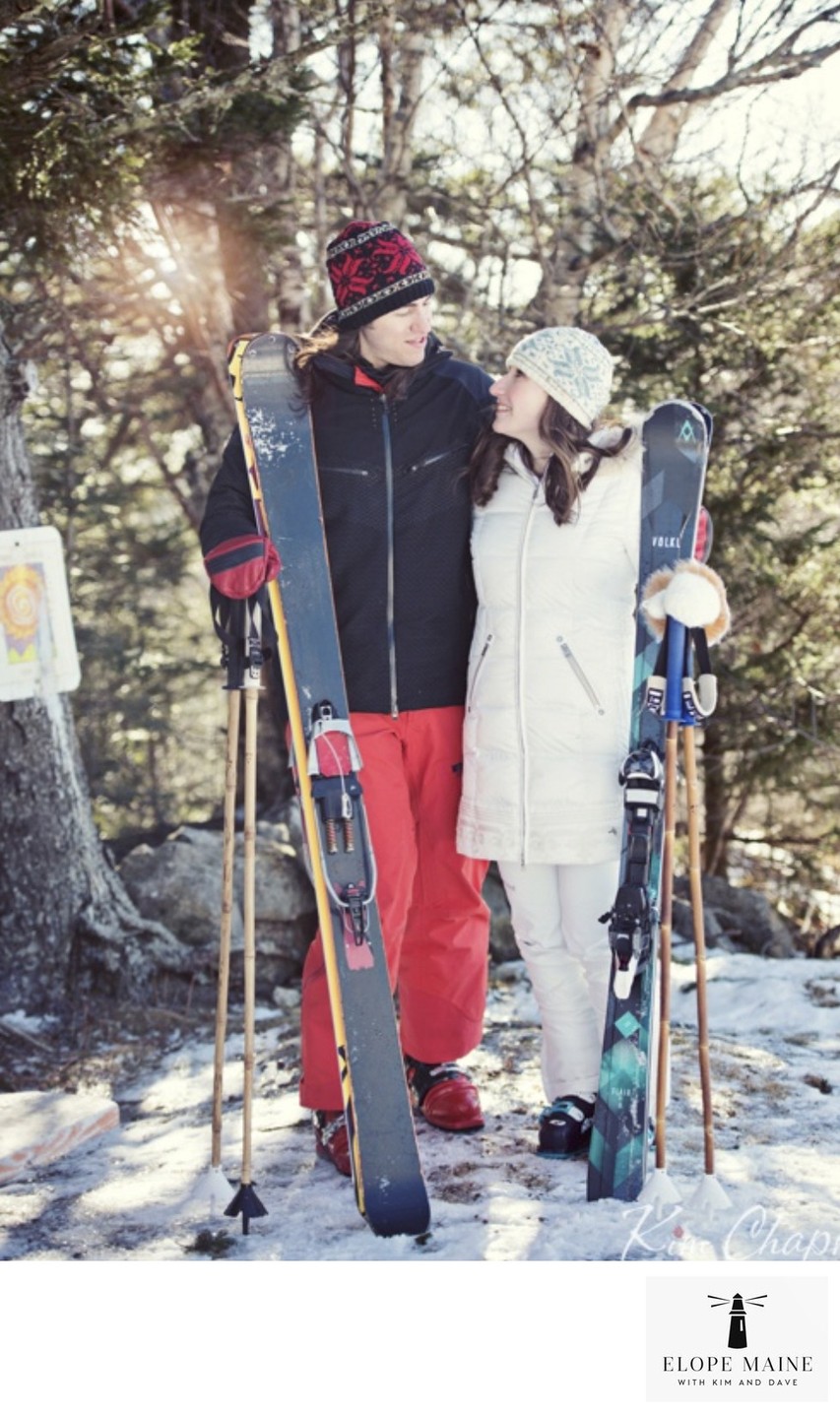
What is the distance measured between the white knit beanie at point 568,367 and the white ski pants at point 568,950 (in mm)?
1015

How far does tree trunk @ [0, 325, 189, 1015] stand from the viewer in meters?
4.44

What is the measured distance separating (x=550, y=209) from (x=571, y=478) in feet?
14.2

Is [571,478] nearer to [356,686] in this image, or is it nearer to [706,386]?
[356,686]

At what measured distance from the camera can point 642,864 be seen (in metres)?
2.70

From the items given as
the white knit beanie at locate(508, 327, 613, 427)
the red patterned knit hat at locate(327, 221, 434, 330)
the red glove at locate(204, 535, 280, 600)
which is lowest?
the red glove at locate(204, 535, 280, 600)

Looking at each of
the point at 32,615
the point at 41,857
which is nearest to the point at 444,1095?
the point at 32,615

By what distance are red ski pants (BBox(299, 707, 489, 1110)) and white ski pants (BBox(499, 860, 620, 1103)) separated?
8.9 inches

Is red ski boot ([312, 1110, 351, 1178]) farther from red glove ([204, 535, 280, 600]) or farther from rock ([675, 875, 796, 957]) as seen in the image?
rock ([675, 875, 796, 957])

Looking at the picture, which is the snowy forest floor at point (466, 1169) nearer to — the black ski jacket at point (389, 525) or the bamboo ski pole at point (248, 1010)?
the bamboo ski pole at point (248, 1010)
